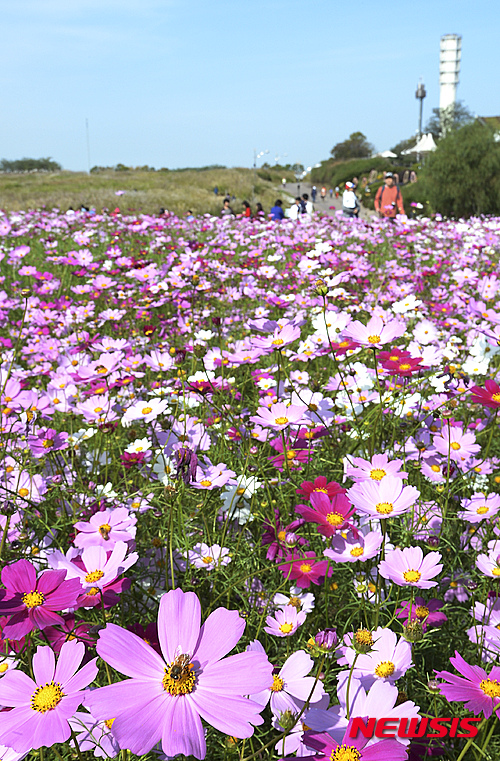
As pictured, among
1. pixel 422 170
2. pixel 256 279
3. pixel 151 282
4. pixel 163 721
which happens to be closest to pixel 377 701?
pixel 163 721

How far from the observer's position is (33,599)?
62 cm

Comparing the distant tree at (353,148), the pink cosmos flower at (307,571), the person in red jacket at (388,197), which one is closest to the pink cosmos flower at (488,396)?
the pink cosmos flower at (307,571)

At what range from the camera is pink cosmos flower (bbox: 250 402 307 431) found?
1.09 meters

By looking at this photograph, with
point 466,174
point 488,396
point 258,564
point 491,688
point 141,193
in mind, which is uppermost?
point 141,193

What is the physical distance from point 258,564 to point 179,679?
0.64 metres

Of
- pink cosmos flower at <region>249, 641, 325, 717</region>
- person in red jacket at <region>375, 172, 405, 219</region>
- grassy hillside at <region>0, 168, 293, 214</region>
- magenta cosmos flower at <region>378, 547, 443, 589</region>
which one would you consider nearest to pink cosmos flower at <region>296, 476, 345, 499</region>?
magenta cosmos flower at <region>378, 547, 443, 589</region>

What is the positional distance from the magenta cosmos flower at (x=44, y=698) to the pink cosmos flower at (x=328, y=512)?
0.39 m

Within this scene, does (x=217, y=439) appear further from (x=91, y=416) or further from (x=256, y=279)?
(x=256, y=279)

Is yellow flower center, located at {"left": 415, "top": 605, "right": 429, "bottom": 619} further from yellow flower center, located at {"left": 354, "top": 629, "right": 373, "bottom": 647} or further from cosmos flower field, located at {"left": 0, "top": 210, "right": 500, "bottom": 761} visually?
yellow flower center, located at {"left": 354, "top": 629, "right": 373, "bottom": 647}

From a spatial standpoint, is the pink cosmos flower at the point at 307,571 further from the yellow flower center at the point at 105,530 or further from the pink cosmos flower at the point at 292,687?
the yellow flower center at the point at 105,530

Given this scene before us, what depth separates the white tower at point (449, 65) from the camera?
50.2 meters

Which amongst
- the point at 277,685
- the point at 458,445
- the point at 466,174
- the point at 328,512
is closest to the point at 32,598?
the point at 277,685

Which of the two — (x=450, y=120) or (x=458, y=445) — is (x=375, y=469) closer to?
(x=458, y=445)

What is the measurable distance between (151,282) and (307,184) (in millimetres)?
38719
